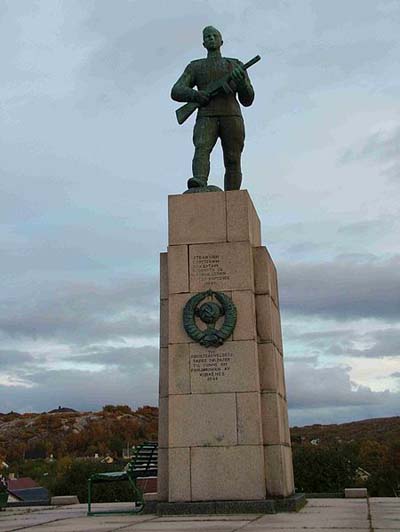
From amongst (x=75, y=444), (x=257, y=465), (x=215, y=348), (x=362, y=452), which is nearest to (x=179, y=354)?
(x=215, y=348)

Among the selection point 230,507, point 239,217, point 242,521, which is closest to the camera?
point 242,521

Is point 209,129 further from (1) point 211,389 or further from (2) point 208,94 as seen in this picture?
(1) point 211,389

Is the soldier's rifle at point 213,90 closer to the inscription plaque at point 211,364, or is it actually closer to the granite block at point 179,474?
the inscription plaque at point 211,364

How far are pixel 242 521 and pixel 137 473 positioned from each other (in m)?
2.75

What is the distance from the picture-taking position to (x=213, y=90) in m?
12.5

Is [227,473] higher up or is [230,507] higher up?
[227,473]

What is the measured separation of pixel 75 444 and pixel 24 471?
1409cm

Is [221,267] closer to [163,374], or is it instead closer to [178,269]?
[178,269]

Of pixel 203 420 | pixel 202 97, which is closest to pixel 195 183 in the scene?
pixel 202 97

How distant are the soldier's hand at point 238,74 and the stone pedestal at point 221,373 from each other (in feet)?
6.68

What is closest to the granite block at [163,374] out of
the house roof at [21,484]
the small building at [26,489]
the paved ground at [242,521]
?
the paved ground at [242,521]

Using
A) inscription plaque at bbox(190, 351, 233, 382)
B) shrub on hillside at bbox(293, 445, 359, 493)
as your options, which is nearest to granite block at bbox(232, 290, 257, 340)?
inscription plaque at bbox(190, 351, 233, 382)

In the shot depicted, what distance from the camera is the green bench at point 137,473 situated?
1077 centimetres

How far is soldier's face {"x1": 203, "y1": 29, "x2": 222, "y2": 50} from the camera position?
41.8 ft
